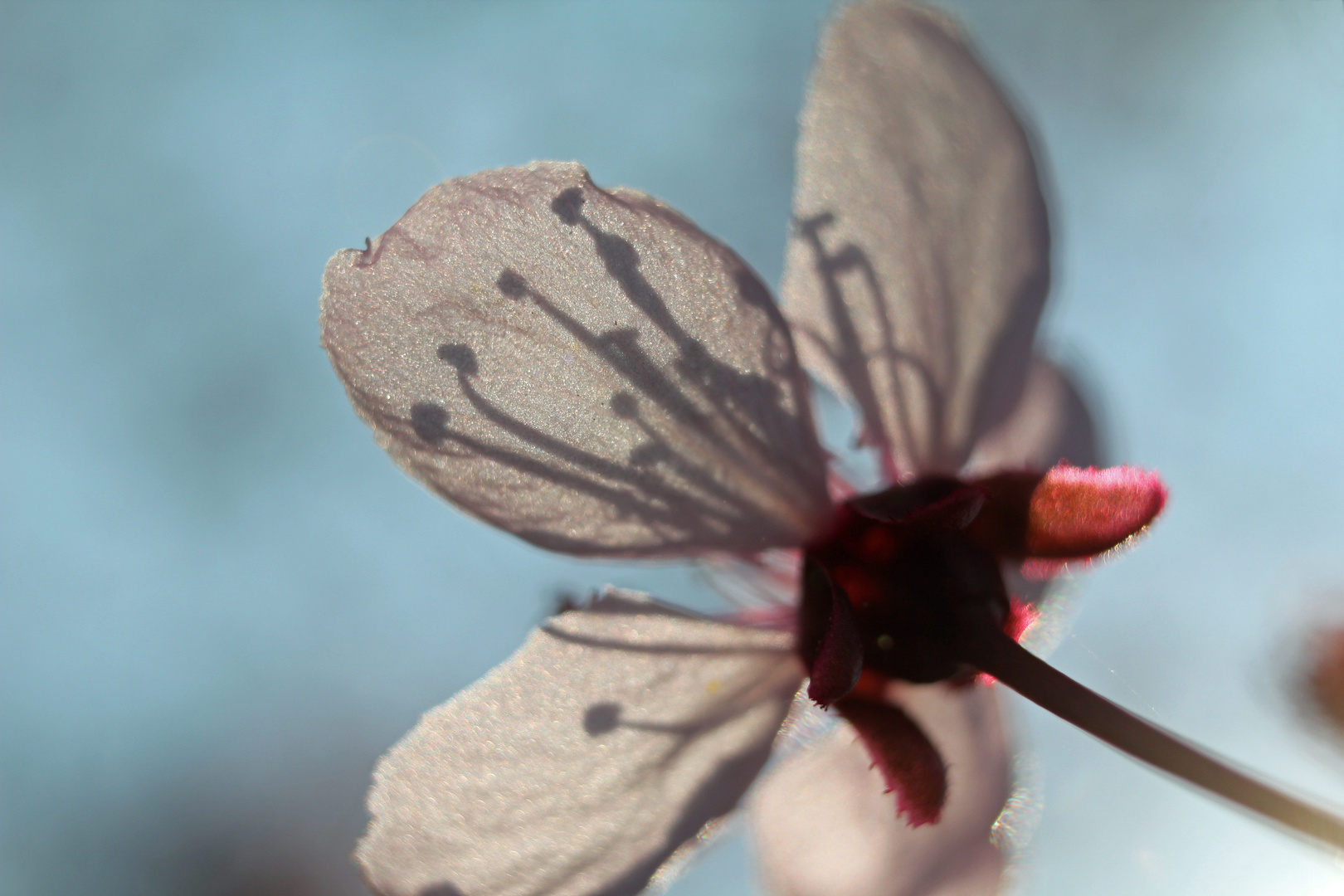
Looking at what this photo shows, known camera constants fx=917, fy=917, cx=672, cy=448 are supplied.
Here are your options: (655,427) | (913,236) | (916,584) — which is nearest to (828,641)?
(916,584)

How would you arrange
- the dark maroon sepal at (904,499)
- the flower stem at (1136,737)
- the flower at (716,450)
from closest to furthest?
the flower stem at (1136,737) → the flower at (716,450) → the dark maroon sepal at (904,499)

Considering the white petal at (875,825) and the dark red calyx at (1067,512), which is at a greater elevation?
the dark red calyx at (1067,512)

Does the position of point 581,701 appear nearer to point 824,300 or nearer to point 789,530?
point 789,530

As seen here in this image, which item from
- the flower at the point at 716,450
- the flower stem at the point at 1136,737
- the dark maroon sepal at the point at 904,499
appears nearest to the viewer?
the flower stem at the point at 1136,737

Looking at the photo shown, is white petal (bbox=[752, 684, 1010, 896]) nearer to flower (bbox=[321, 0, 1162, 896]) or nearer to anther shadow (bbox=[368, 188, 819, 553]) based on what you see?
flower (bbox=[321, 0, 1162, 896])

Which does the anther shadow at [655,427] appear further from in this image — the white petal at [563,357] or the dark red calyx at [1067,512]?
the dark red calyx at [1067,512]

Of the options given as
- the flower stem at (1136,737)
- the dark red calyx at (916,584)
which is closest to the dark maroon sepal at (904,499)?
the dark red calyx at (916,584)

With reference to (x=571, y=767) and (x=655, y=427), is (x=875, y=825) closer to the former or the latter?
(x=571, y=767)

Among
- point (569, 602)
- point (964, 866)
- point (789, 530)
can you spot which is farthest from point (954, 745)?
point (569, 602)

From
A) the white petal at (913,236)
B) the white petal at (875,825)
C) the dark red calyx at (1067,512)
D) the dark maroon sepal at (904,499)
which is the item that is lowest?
the white petal at (875,825)
